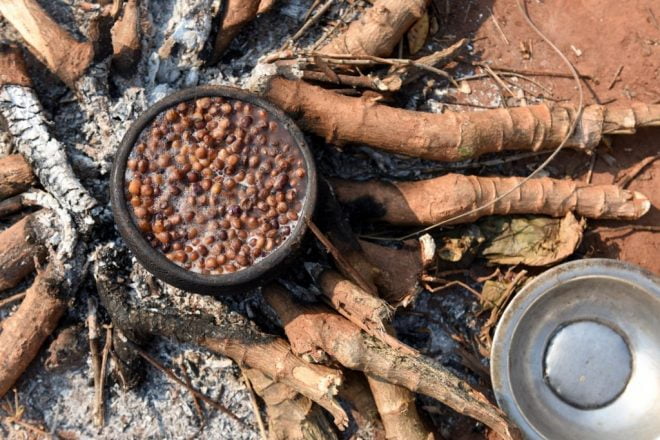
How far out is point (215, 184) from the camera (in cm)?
272

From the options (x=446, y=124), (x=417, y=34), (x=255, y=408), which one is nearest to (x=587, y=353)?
(x=446, y=124)

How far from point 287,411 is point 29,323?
48.8 inches

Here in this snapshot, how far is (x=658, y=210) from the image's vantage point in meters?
3.40

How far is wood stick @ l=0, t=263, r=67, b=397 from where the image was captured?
9.56 ft

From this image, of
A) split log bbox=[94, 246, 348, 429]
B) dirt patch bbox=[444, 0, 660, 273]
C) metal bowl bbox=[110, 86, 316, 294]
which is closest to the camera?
metal bowl bbox=[110, 86, 316, 294]

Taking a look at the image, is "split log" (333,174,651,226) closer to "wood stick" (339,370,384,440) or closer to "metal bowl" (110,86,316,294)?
"metal bowl" (110,86,316,294)

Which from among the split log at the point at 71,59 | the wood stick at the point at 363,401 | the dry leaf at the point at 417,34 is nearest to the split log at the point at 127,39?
the split log at the point at 71,59

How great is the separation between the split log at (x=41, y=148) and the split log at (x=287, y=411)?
1.07 m

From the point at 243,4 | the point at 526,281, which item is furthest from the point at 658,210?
the point at 243,4

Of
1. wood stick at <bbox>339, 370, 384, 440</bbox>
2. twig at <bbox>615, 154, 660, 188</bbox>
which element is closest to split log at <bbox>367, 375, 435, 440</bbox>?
wood stick at <bbox>339, 370, 384, 440</bbox>

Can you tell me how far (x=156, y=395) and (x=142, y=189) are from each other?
1.11 m

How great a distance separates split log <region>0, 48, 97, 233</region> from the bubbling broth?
1.20 feet

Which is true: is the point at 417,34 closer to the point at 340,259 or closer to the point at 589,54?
the point at 589,54

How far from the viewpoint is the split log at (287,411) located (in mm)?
2936
